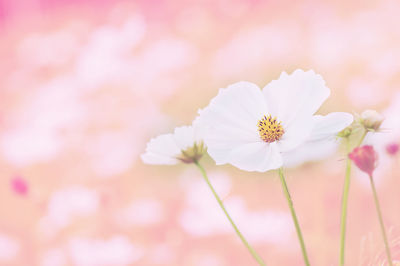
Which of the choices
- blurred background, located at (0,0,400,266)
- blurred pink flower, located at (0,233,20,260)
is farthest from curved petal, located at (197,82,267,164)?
blurred pink flower, located at (0,233,20,260)

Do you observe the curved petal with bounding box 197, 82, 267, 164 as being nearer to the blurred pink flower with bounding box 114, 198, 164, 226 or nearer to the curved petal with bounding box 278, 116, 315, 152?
the curved petal with bounding box 278, 116, 315, 152

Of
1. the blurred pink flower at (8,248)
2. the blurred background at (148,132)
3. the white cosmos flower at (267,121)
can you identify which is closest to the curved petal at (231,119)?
the white cosmos flower at (267,121)

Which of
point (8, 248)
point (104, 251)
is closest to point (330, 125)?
point (104, 251)

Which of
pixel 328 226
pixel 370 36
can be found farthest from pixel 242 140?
pixel 370 36

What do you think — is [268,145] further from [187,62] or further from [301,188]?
[187,62]

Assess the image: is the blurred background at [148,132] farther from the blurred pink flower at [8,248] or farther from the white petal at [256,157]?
the white petal at [256,157]

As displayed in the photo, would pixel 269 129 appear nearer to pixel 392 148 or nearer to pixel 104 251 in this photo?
pixel 392 148
